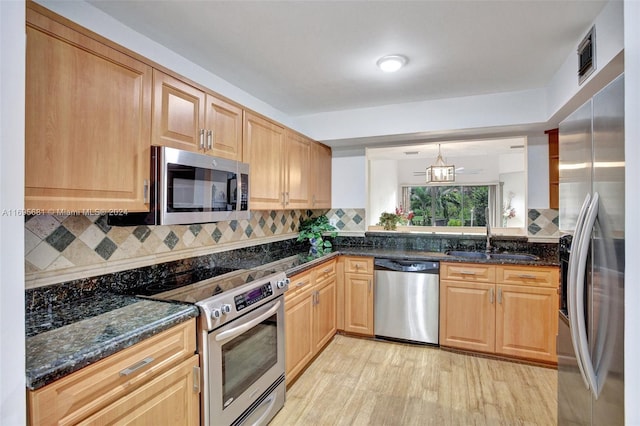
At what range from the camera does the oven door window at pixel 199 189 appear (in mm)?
1681

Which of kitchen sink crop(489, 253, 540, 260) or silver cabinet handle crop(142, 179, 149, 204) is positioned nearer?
silver cabinet handle crop(142, 179, 149, 204)

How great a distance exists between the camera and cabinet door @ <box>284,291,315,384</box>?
236cm

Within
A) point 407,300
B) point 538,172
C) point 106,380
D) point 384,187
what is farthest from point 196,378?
point 384,187

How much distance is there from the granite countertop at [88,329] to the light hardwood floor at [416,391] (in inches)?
47.4

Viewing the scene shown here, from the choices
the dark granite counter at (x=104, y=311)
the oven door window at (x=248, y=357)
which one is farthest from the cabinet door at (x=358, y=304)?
the oven door window at (x=248, y=357)

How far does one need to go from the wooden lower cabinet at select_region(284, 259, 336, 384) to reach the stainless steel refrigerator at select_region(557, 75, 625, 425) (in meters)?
1.67

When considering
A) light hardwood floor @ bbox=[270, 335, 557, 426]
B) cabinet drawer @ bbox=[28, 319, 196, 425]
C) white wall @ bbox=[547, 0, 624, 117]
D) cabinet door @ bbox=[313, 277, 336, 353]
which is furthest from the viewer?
cabinet door @ bbox=[313, 277, 336, 353]

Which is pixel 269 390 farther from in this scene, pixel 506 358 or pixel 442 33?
pixel 442 33

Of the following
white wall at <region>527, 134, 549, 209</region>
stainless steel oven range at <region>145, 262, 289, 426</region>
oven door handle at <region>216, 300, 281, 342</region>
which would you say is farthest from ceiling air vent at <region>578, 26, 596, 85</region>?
oven door handle at <region>216, 300, 281, 342</region>

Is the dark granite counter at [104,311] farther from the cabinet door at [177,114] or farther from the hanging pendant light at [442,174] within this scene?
the hanging pendant light at [442,174]

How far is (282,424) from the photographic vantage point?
2.03 m

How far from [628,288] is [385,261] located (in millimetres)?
2409

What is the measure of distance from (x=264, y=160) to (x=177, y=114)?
0.89 metres

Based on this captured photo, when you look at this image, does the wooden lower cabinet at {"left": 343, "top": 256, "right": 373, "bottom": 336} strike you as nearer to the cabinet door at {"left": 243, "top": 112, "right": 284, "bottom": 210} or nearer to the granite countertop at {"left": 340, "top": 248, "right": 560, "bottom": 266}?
the granite countertop at {"left": 340, "top": 248, "right": 560, "bottom": 266}
